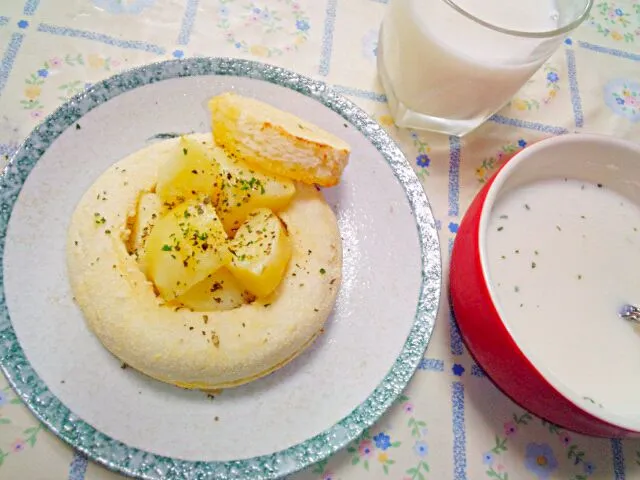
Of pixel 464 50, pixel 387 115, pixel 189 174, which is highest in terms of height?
pixel 464 50

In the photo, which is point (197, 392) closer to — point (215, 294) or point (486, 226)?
point (215, 294)

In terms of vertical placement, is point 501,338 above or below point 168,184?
below

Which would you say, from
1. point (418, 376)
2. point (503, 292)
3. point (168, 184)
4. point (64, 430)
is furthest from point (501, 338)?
point (64, 430)

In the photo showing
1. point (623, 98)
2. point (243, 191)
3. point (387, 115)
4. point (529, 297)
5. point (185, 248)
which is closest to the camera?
point (185, 248)

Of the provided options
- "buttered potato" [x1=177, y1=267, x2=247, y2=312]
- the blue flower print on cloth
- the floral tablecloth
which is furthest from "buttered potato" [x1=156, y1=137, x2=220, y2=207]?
the blue flower print on cloth

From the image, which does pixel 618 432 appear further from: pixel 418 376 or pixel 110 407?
pixel 110 407

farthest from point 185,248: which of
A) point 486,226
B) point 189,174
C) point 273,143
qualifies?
point 486,226
